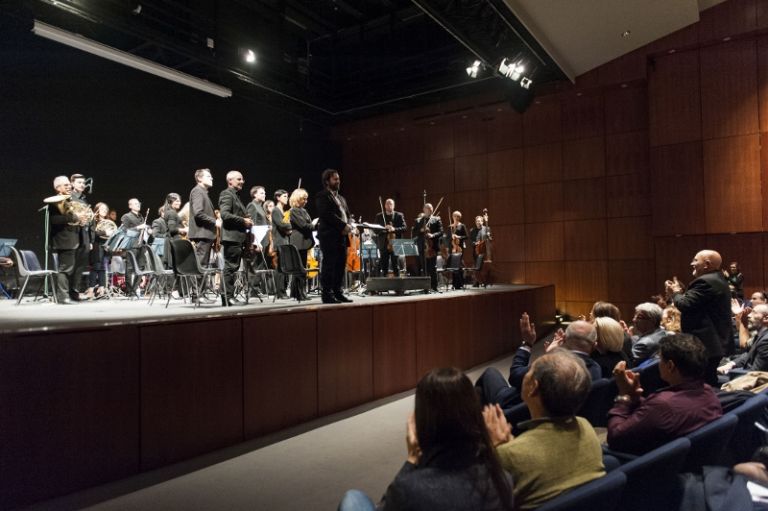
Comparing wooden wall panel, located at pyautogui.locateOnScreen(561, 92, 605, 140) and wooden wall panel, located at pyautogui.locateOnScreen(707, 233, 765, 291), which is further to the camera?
wooden wall panel, located at pyautogui.locateOnScreen(561, 92, 605, 140)

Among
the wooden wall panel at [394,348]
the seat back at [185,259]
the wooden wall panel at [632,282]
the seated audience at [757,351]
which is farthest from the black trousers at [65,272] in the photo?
the wooden wall panel at [632,282]

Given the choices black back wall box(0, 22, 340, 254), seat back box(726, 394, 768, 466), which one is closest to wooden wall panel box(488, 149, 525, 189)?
black back wall box(0, 22, 340, 254)

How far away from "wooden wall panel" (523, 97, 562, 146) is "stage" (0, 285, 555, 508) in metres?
7.41

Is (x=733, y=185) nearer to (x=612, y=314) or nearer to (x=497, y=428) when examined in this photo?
(x=612, y=314)

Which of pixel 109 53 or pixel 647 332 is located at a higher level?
pixel 109 53

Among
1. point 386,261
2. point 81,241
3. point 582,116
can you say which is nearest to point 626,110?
point 582,116

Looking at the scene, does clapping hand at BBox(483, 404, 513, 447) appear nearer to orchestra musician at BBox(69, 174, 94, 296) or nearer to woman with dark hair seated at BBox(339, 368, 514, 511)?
woman with dark hair seated at BBox(339, 368, 514, 511)

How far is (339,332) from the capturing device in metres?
4.42

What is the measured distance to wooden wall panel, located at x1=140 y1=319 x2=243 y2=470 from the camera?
119 inches

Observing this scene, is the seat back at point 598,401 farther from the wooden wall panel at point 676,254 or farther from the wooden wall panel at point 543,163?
the wooden wall panel at point 543,163

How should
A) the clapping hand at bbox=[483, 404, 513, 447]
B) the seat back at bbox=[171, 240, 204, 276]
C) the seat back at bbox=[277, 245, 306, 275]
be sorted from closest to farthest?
the clapping hand at bbox=[483, 404, 513, 447] < the seat back at bbox=[171, 240, 204, 276] < the seat back at bbox=[277, 245, 306, 275]

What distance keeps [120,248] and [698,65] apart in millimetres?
9894

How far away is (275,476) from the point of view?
301 centimetres

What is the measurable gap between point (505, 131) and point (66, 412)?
34.7 feet
